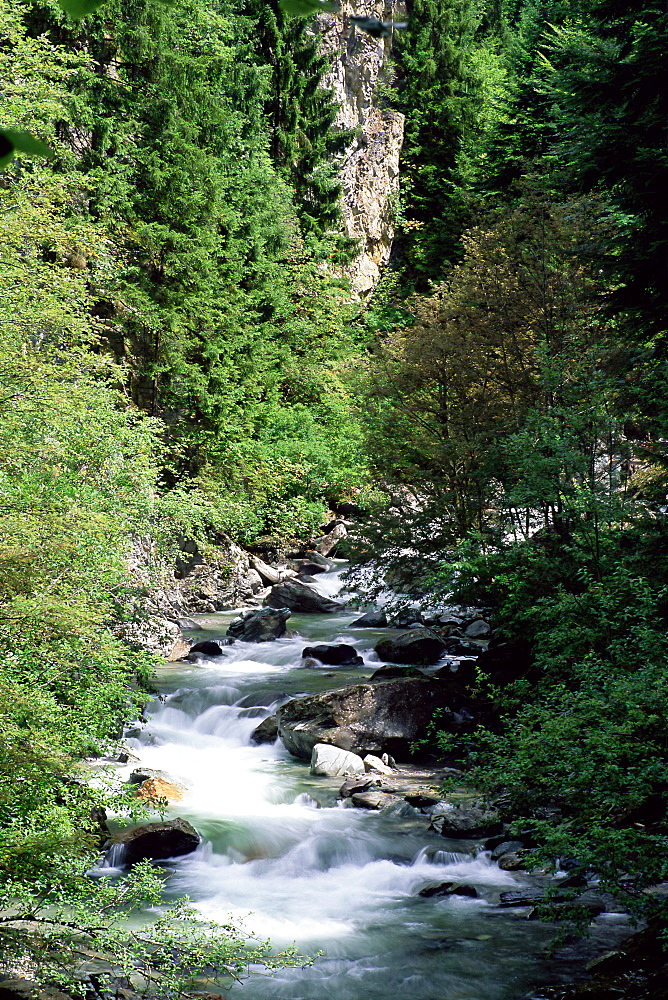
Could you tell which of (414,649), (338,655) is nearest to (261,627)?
(338,655)

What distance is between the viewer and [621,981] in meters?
5.60

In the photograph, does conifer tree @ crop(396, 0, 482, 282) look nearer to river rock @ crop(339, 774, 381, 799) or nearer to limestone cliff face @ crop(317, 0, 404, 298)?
limestone cliff face @ crop(317, 0, 404, 298)

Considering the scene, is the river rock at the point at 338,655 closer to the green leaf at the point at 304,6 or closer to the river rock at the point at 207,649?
the river rock at the point at 207,649

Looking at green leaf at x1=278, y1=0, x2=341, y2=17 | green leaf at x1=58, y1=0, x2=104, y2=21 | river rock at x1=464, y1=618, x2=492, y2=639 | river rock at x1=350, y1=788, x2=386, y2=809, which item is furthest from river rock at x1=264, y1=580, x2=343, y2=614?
green leaf at x1=58, y1=0, x2=104, y2=21

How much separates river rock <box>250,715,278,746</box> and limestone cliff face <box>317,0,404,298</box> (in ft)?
84.0

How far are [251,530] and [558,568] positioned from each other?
13.5 metres

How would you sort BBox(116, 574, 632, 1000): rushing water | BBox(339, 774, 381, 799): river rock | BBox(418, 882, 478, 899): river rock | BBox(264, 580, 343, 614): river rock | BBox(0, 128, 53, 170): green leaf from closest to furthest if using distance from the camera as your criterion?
BBox(0, 128, 53, 170): green leaf < BBox(116, 574, 632, 1000): rushing water < BBox(418, 882, 478, 899): river rock < BBox(339, 774, 381, 799): river rock < BBox(264, 580, 343, 614): river rock

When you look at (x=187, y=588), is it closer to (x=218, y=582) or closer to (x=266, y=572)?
(x=218, y=582)

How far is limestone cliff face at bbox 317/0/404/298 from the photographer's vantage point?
34.8m

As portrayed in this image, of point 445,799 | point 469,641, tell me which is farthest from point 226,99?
point 445,799

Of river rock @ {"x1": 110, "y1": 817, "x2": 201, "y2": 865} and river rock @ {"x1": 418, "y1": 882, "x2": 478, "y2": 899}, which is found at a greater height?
river rock @ {"x1": 110, "y1": 817, "x2": 201, "y2": 865}

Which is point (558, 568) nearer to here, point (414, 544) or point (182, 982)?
point (414, 544)

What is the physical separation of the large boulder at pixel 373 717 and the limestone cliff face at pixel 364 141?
25.6 m

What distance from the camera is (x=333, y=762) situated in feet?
36.0
